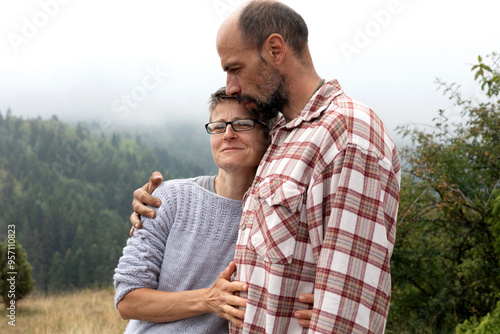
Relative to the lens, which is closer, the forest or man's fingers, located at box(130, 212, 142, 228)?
man's fingers, located at box(130, 212, 142, 228)

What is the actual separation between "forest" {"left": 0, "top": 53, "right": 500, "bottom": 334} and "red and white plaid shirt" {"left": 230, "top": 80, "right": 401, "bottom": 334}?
236cm

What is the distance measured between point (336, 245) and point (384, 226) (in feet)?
0.49

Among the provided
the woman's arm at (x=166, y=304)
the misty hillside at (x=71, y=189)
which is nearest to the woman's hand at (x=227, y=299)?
the woman's arm at (x=166, y=304)

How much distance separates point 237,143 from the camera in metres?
2.06

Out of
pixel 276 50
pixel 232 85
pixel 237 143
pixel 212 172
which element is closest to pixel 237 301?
pixel 237 143

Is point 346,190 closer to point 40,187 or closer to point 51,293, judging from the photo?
point 51,293

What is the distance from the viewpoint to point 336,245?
1399 mm

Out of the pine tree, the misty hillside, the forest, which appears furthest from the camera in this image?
the misty hillside

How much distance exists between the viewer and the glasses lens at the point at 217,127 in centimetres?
208

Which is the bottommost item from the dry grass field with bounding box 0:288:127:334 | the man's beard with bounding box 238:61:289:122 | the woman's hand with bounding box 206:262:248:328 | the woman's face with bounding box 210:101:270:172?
the dry grass field with bounding box 0:288:127:334

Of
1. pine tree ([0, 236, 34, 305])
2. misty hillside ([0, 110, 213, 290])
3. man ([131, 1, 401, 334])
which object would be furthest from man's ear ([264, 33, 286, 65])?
misty hillside ([0, 110, 213, 290])

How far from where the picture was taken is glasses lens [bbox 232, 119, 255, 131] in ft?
6.75

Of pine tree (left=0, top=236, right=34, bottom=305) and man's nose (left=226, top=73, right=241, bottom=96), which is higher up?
man's nose (left=226, top=73, right=241, bottom=96)

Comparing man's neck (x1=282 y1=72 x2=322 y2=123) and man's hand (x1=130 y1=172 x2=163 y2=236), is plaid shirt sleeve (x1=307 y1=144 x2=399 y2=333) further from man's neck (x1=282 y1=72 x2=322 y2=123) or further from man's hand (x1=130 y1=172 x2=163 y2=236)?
man's hand (x1=130 y1=172 x2=163 y2=236)
